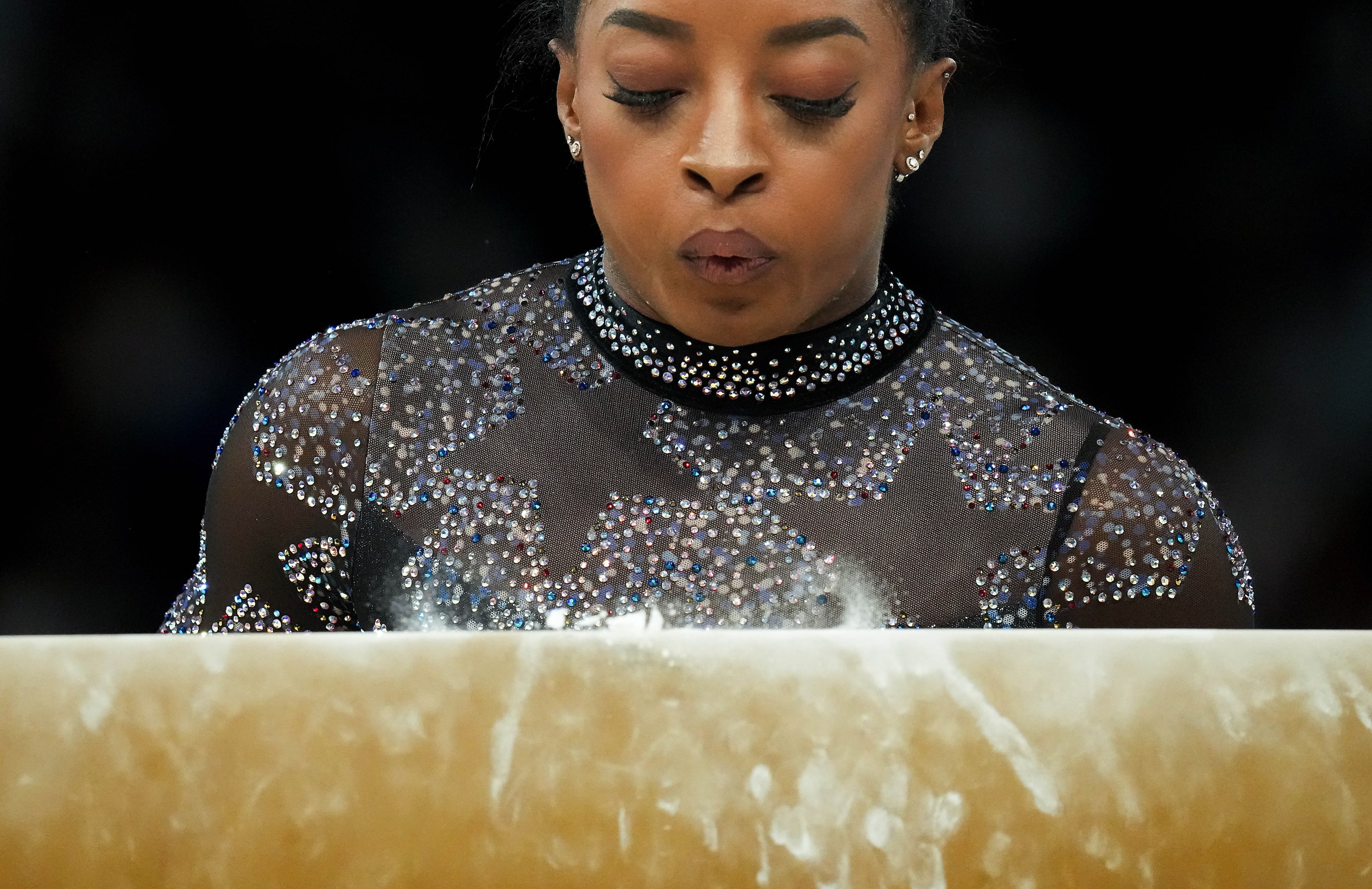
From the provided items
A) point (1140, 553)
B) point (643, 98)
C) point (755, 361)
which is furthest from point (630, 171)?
point (1140, 553)

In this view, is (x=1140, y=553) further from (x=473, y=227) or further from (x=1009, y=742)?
(x=473, y=227)

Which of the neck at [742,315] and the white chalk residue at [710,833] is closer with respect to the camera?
the white chalk residue at [710,833]

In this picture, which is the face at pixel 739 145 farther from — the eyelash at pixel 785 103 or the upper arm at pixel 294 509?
the upper arm at pixel 294 509

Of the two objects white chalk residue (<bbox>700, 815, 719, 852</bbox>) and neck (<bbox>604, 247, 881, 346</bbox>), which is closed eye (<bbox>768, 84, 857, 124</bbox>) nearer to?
neck (<bbox>604, 247, 881, 346</bbox>)

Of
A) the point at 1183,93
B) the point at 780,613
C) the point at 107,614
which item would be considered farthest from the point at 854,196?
the point at 107,614

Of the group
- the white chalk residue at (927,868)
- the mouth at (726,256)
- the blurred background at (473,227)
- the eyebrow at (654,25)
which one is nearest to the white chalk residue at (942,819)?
the white chalk residue at (927,868)

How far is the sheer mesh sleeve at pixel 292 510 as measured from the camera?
1.04 m

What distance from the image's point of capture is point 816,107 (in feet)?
3.18

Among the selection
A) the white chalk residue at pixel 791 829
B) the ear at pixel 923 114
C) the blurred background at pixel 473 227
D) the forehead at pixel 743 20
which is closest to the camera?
the white chalk residue at pixel 791 829

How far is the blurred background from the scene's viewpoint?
117cm

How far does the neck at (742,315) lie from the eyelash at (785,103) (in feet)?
0.39

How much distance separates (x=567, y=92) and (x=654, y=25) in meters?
0.14

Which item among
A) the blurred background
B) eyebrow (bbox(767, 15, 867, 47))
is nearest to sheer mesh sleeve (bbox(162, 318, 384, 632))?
the blurred background

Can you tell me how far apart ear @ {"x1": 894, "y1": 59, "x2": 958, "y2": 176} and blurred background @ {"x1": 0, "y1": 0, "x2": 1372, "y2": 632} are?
18 cm
